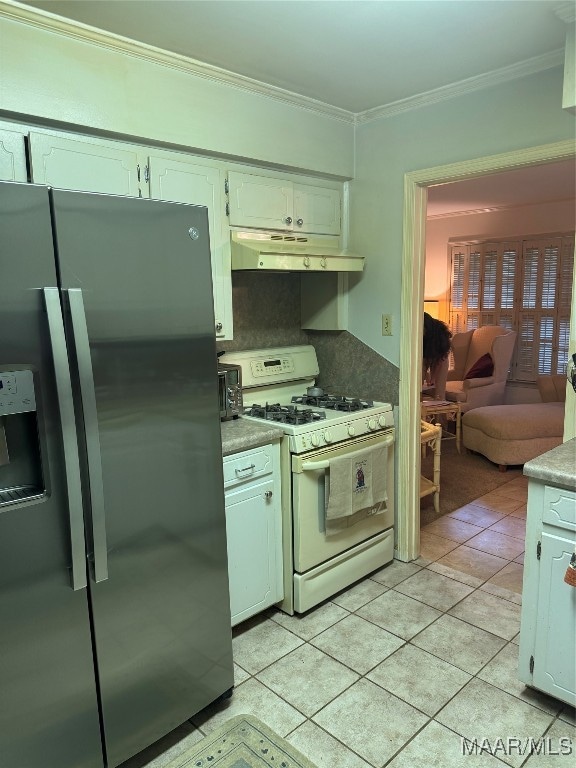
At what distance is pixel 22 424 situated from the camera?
4.72 ft

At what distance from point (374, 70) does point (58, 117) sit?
1.35 metres

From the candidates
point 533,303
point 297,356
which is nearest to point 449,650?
point 297,356

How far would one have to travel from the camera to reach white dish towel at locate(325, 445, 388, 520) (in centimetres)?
258

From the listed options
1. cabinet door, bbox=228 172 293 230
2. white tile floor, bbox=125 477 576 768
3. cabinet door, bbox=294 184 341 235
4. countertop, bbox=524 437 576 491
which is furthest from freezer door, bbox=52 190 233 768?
cabinet door, bbox=294 184 341 235

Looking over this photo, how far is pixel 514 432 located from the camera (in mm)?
4648

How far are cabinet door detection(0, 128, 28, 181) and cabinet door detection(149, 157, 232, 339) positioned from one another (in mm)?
512

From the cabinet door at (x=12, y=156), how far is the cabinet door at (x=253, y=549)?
147 centimetres

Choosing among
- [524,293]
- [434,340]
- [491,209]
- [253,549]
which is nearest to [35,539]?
[253,549]

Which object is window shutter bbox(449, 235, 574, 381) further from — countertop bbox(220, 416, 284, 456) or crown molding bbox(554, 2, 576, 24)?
countertop bbox(220, 416, 284, 456)

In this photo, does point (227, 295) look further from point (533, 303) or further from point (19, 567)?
point (533, 303)

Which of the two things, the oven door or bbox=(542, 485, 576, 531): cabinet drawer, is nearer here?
bbox=(542, 485, 576, 531): cabinet drawer

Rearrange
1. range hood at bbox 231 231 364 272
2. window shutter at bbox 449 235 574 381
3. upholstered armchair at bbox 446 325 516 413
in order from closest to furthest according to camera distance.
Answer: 1. range hood at bbox 231 231 364 272
2. upholstered armchair at bbox 446 325 516 413
3. window shutter at bbox 449 235 574 381

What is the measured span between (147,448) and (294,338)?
5.96 ft

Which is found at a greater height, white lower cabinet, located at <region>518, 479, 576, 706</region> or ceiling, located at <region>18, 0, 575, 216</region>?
ceiling, located at <region>18, 0, 575, 216</region>
